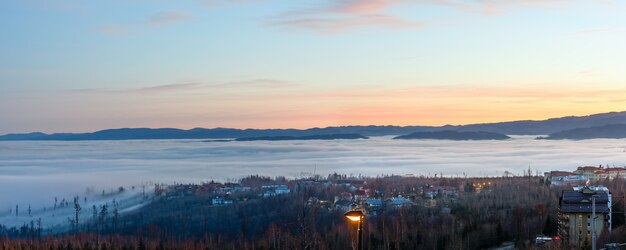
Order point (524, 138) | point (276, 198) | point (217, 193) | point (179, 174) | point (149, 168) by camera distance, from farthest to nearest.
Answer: point (524, 138) < point (149, 168) < point (179, 174) < point (217, 193) < point (276, 198)

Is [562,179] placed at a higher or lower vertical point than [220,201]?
higher

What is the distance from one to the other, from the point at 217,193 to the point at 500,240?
108ft

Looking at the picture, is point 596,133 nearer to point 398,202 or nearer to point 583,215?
point 398,202

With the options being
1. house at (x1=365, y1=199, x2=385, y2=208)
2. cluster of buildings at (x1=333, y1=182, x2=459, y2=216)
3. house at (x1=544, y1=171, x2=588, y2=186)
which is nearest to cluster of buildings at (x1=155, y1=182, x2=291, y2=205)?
cluster of buildings at (x1=333, y1=182, x2=459, y2=216)

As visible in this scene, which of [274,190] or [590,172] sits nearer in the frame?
[274,190]

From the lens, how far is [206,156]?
14550 cm

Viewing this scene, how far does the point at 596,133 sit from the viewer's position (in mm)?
149625

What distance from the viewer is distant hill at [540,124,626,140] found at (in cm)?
14625

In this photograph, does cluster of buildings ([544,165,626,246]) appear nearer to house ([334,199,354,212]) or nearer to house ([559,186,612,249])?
house ([559,186,612,249])

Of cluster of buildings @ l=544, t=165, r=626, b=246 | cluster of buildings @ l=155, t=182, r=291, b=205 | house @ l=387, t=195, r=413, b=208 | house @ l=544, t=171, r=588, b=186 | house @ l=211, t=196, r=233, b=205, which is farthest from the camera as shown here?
cluster of buildings @ l=155, t=182, r=291, b=205

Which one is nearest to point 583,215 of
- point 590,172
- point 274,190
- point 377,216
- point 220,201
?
point 377,216

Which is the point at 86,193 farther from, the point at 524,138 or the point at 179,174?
the point at 524,138

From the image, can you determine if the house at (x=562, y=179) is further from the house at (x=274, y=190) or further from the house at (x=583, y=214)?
the house at (x=583, y=214)

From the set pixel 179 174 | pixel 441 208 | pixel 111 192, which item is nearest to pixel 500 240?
pixel 441 208
